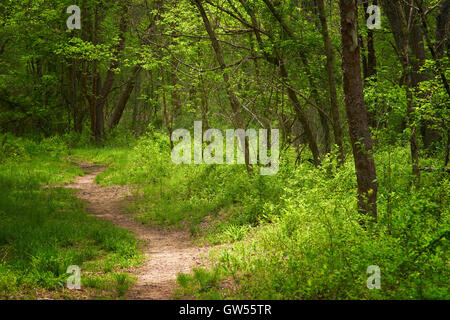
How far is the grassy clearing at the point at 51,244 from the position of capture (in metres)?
5.97

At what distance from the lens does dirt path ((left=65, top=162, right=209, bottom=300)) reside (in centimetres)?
658

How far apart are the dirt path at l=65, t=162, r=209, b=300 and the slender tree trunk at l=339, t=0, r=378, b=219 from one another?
3196 millimetres

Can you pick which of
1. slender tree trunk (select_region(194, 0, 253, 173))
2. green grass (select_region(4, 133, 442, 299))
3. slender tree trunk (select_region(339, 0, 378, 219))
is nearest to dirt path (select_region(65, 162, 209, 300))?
green grass (select_region(4, 133, 442, 299))

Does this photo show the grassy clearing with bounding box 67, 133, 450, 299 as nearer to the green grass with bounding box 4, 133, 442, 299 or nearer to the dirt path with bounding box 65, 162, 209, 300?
the green grass with bounding box 4, 133, 442, 299

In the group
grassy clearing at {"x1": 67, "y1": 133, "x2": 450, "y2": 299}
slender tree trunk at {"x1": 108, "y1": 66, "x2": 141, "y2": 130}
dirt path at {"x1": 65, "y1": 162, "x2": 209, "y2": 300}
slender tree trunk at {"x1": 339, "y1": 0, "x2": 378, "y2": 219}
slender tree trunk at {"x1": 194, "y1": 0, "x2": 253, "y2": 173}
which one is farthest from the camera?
slender tree trunk at {"x1": 108, "y1": 66, "x2": 141, "y2": 130}

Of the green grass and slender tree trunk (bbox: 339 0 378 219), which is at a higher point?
slender tree trunk (bbox: 339 0 378 219)

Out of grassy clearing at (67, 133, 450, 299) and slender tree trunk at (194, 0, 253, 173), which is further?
slender tree trunk at (194, 0, 253, 173)

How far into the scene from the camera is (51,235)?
8688mm

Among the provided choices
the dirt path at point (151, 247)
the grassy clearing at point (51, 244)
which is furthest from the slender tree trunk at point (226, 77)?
the grassy clearing at point (51, 244)

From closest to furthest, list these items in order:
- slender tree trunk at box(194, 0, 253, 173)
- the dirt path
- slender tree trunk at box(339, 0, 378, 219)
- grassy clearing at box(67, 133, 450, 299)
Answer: grassy clearing at box(67, 133, 450, 299) < the dirt path < slender tree trunk at box(339, 0, 378, 219) < slender tree trunk at box(194, 0, 253, 173)

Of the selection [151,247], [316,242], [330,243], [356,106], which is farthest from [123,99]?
[330,243]

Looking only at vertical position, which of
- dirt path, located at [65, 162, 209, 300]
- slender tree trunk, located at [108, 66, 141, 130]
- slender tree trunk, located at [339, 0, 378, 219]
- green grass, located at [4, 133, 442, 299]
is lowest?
dirt path, located at [65, 162, 209, 300]

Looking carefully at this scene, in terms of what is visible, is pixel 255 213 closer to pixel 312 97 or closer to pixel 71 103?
pixel 312 97
